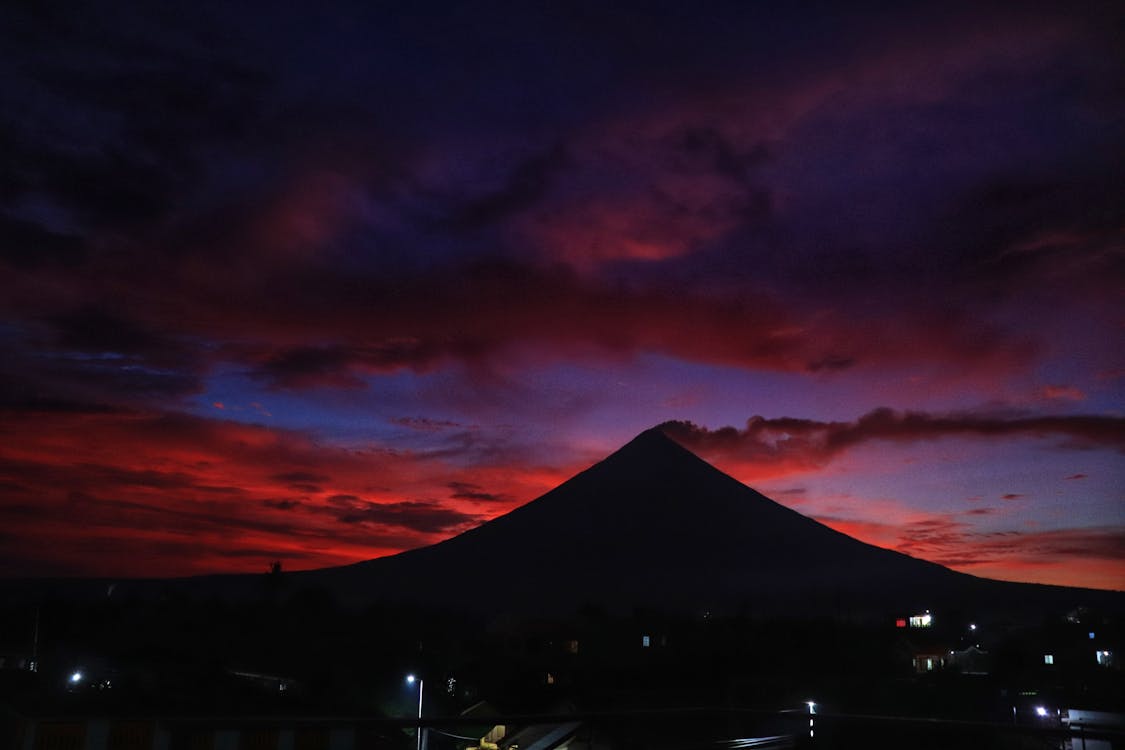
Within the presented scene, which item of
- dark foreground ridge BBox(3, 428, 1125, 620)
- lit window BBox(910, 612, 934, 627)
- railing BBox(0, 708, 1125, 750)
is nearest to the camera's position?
railing BBox(0, 708, 1125, 750)

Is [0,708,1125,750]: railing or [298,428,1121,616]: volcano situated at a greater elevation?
[298,428,1121,616]: volcano

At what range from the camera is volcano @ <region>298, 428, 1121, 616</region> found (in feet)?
243

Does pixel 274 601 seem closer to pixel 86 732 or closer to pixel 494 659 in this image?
pixel 494 659

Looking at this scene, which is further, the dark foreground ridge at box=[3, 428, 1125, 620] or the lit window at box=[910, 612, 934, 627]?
the dark foreground ridge at box=[3, 428, 1125, 620]

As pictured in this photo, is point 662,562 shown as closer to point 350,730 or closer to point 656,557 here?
point 656,557

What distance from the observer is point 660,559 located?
78.3 metres

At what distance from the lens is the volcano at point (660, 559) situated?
74.1 metres

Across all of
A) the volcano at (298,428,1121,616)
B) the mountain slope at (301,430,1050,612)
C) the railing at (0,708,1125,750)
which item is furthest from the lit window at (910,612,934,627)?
the railing at (0,708,1125,750)

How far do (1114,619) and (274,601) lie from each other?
40311mm

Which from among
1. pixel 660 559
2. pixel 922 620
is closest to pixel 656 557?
pixel 660 559

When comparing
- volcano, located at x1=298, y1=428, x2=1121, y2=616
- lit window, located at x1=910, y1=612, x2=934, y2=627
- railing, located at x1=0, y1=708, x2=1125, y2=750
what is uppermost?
volcano, located at x1=298, y1=428, x2=1121, y2=616

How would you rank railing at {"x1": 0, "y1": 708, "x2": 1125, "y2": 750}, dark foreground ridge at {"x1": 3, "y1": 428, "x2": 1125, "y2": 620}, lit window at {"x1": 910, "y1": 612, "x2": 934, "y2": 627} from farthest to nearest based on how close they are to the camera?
1. dark foreground ridge at {"x1": 3, "y1": 428, "x2": 1125, "y2": 620}
2. lit window at {"x1": 910, "y1": 612, "x2": 934, "y2": 627}
3. railing at {"x1": 0, "y1": 708, "x2": 1125, "y2": 750}

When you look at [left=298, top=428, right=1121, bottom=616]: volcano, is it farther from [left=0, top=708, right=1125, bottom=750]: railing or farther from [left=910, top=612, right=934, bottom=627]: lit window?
[left=0, top=708, right=1125, bottom=750]: railing

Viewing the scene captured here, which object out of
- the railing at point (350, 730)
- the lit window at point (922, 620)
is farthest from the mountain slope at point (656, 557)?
the railing at point (350, 730)
